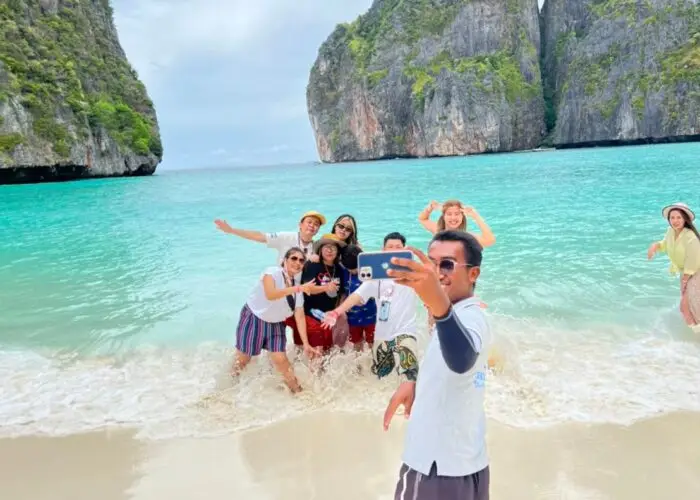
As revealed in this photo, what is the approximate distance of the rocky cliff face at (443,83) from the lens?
316 feet

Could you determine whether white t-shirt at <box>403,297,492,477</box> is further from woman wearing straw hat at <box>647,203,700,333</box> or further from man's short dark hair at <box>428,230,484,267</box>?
woman wearing straw hat at <box>647,203,700,333</box>

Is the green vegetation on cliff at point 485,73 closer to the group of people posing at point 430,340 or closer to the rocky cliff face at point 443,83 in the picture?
the rocky cliff face at point 443,83

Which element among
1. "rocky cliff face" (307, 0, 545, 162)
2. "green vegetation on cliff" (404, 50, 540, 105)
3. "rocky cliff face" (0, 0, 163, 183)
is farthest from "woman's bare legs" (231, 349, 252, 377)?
"green vegetation on cliff" (404, 50, 540, 105)

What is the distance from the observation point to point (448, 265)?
1740mm

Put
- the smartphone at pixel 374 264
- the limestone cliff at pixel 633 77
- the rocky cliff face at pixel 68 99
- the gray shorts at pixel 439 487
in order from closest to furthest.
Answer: the gray shorts at pixel 439 487, the smartphone at pixel 374 264, the rocky cliff face at pixel 68 99, the limestone cliff at pixel 633 77

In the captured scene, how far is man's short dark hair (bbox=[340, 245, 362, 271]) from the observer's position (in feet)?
14.6

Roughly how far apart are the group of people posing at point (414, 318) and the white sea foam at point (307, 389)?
0.27 m

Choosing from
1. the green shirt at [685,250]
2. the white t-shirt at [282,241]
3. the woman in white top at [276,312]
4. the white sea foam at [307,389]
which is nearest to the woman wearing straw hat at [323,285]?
the woman in white top at [276,312]

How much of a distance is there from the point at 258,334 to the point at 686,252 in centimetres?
440

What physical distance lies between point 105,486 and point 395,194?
81.2 feet

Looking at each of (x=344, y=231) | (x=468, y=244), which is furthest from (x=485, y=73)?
(x=468, y=244)

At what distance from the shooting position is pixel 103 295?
29.1 ft

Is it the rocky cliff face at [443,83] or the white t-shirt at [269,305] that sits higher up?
the rocky cliff face at [443,83]

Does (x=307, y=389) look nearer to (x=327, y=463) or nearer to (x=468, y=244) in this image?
(x=327, y=463)
